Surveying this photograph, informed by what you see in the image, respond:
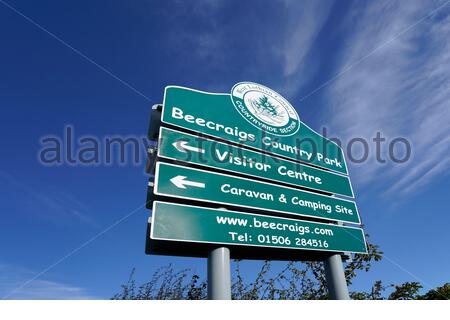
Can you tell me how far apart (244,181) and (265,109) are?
1.84 m

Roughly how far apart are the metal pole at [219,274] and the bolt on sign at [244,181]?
0.13m

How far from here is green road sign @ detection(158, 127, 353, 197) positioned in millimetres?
3742

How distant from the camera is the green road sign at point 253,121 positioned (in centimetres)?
420

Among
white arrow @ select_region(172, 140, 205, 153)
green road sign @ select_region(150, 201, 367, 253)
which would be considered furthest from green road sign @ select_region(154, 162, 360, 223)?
white arrow @ select_region(172, 140, 205, 153)

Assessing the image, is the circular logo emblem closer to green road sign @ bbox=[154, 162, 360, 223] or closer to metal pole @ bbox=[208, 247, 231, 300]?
green road sign @ bbox=[154, 162, 360, 223]

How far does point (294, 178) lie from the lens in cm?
467

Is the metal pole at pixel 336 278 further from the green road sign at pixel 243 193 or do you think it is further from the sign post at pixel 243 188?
the green road sign at pixel 243 193

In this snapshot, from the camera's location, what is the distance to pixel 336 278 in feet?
13.7

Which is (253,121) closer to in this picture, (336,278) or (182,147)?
(182,147)

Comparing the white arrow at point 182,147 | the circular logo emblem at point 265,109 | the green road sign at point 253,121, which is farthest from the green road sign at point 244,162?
the circular logo emblem at point 265,109

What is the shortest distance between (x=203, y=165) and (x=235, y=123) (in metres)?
1.14

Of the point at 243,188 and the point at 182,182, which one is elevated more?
the point at 243,188

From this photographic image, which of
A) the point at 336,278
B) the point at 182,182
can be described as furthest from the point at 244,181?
the point at 336,278
